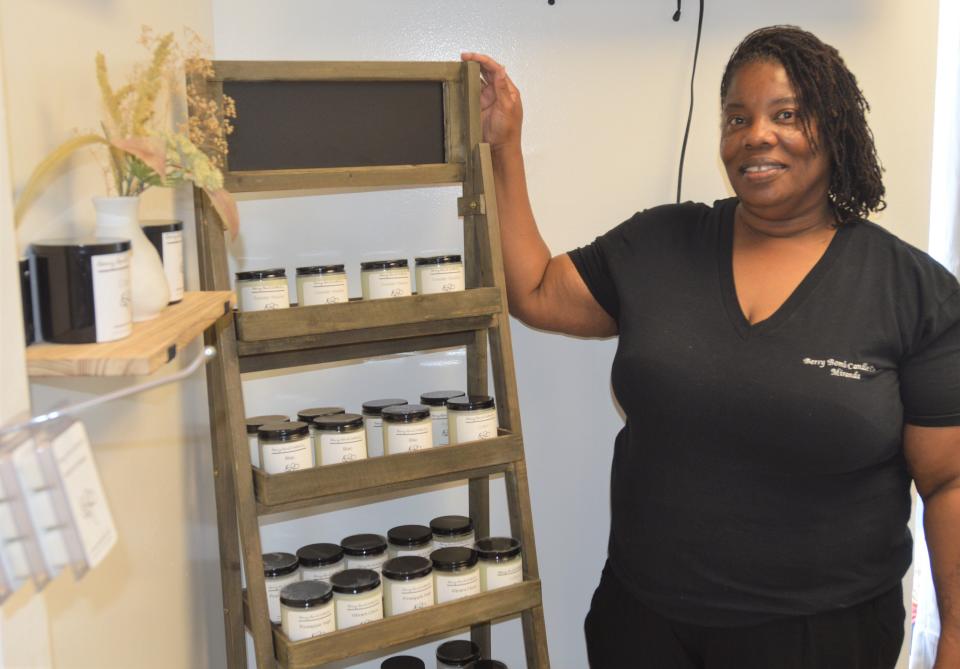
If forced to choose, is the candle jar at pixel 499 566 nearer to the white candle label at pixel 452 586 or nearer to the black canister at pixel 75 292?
the white candle label at pixel 452 586

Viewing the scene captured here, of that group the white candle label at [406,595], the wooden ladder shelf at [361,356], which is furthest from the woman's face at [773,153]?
the white candle label at [406,595]

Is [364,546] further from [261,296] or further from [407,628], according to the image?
[261,296]

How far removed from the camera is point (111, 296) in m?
0.92

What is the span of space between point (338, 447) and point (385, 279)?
0.29 metres

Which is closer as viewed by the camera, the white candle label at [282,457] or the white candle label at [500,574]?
the white candle label at [282,457]

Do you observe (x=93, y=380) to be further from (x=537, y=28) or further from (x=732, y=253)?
(x=537, y=28)

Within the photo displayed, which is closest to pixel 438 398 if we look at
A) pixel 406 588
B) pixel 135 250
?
pixel 406 588

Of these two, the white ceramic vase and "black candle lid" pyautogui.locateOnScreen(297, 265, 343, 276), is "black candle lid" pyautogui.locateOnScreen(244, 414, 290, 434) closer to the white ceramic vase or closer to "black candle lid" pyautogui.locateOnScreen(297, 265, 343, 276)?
"black candle lid" pyautogui.locateOnScreen(297, 265, 343, 276)

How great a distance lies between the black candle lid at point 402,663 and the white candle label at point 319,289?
786 millimetres

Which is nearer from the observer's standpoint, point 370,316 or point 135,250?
point 135,250

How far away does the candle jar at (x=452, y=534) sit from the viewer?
1.77 m

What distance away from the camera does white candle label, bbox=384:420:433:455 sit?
5.28 feet

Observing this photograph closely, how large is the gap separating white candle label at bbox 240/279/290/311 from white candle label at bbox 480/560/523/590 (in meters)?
0.59

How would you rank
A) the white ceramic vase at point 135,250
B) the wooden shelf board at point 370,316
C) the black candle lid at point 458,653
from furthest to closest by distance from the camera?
1. the black candle lid at point 458,653
2. the wooden shelf board at point 370,316
3. the white ceramic vase at point 135,250
